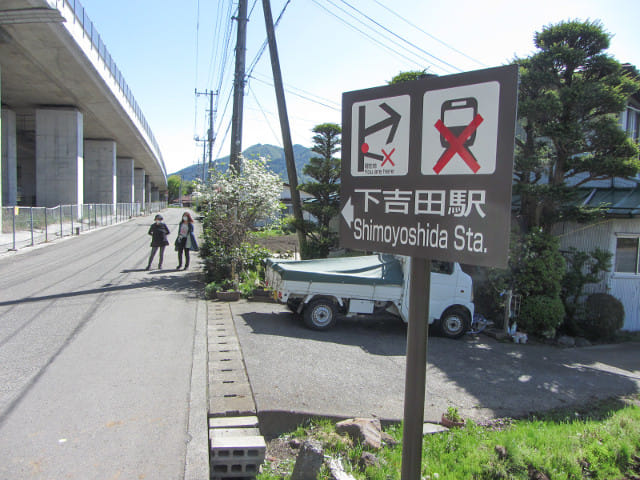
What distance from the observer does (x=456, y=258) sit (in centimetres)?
204

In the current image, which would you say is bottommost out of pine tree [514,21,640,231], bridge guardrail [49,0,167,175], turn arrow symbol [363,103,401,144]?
turn arrow symbol [363,103,401,144]

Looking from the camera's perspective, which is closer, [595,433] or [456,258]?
[456,258]

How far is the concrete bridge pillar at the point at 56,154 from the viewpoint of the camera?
30703 millimetres

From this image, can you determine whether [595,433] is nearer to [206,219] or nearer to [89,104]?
[206,219]

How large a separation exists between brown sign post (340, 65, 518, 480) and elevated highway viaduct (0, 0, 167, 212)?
19.5m

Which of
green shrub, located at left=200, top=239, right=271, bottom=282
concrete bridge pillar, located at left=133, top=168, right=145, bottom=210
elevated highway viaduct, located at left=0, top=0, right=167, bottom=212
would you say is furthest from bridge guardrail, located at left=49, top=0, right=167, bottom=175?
concrete bridge pillar, located at left=133, top=168, right=145, bottom=210

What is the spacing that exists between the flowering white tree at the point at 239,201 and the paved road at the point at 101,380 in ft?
5.87

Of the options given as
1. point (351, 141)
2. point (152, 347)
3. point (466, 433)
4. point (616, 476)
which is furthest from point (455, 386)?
point (351, 141)

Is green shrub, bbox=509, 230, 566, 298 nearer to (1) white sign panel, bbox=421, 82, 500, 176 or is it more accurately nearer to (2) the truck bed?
(2) the truck bed

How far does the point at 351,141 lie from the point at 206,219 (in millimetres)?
11045

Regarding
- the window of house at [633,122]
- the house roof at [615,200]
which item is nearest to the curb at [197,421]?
the house roof at [615,200]

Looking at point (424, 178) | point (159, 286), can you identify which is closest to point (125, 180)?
point (159, 286)

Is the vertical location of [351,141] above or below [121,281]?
above

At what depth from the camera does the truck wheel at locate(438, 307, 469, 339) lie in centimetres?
976
